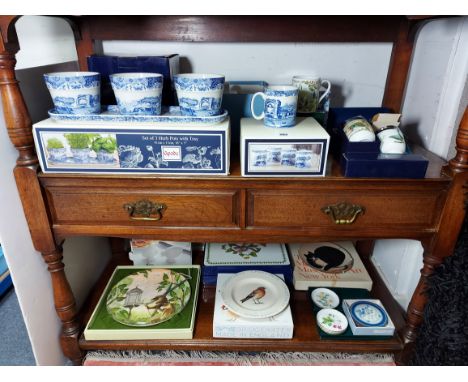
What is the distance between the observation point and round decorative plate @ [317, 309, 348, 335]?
856mm

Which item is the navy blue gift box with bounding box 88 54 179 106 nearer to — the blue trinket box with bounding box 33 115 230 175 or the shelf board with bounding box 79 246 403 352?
the blue trinket box with bounding box 33 115 230 175

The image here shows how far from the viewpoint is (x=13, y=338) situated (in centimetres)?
104

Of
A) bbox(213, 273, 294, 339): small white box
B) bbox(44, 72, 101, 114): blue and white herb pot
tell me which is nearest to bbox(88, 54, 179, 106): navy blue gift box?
bbox(44, 72, 101, 114): blue and white herb pot

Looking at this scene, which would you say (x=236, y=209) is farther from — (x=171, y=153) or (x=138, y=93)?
(x=138, y=93)

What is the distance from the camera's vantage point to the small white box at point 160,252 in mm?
1073

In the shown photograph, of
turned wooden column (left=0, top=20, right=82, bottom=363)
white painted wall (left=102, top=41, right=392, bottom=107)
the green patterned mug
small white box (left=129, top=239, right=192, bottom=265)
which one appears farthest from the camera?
small white box (left=129, top=239, right=192, bottom=265)

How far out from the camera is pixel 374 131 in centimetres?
76

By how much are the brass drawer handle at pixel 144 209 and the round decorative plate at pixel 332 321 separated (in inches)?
20.3

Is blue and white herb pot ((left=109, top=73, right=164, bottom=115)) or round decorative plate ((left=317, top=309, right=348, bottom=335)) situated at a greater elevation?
blue and white herb pot ((left=109, top=73, right=164, bottom=115))

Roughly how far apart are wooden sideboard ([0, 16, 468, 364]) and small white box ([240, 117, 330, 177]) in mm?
21

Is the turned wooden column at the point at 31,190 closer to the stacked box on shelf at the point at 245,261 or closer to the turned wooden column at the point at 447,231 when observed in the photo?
the stacked box on shelf at the point at 245,261

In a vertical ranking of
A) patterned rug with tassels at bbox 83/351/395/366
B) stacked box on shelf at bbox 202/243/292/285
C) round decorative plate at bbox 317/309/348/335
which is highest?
stacked box on shelf at bbox 202/243/292/285

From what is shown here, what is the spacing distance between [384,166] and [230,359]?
→ 633 millimetres

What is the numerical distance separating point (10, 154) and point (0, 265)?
0.75 metres
